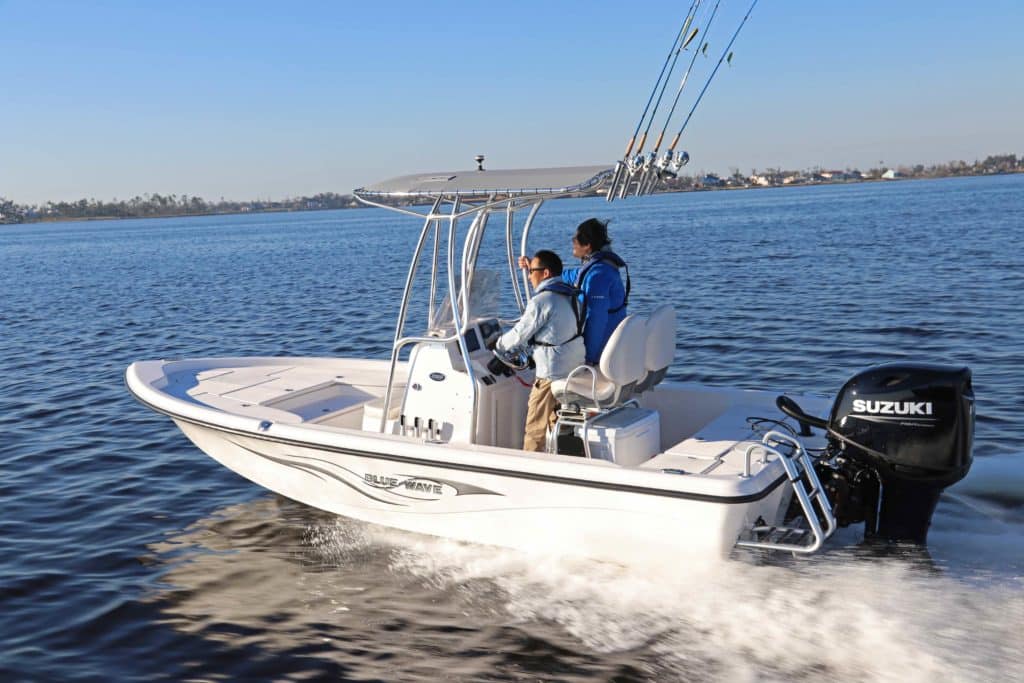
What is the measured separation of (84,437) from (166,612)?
383 centimetres

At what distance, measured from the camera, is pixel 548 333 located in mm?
4836

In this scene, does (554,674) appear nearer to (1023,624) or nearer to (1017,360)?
(1023,624)

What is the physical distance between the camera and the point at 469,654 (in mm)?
4305

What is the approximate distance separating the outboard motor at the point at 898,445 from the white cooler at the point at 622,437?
3.03 feet

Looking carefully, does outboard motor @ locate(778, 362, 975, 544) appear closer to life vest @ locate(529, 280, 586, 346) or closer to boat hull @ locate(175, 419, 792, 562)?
boat hull @ locate(175, 419, 792, 562)

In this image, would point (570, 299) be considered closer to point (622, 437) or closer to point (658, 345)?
point (658, 345)

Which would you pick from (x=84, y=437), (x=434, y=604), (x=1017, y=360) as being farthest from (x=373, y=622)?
(x=1017, y=360)

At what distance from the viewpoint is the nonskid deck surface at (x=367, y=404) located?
15.1ft

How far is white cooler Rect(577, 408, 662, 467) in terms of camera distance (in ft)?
15.6

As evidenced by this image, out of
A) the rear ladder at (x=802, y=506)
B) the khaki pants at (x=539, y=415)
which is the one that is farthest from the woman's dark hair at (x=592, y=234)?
the rear ladder at (x=802, y=506)

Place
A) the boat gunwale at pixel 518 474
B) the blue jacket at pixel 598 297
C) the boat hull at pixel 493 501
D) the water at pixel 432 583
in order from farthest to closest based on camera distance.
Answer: the blue jacket at pixel 598 297 < the boat hull at pixel 493 501 < the boat gunwale at pixel 518 474 < the water at pixel 432 583

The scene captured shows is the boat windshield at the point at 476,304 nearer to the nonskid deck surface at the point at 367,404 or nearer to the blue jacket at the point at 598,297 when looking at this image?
the nonskid deck surface at the point at 367,404

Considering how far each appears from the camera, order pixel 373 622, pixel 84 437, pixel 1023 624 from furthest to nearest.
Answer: pixel 84 437 → pixel 373 622 → pixel 1023 624

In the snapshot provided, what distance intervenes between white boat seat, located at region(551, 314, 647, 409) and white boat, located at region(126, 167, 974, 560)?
0.01 metres
